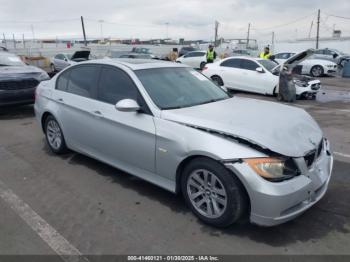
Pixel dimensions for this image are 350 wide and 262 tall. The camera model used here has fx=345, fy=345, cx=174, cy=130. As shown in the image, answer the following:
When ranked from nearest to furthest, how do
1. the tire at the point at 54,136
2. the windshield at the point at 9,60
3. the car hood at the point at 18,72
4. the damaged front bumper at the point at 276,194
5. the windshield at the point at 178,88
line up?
the damaged front bumper at the point at 276,194
the windshield at the point at 178,88
the tire at the point at 54,136
the car hood at the point at 18,72
the windshield at the point at 9,60

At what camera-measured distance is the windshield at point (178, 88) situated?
13.5 feet

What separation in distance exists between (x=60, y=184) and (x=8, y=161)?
1.50 metres

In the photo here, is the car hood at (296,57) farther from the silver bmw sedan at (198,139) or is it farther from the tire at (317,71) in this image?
the tire at (317,71)

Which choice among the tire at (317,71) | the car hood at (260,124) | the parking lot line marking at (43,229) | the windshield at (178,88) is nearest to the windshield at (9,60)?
the parking lot line marking at (43,229)

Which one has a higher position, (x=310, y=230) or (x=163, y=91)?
(x=163, y=91)

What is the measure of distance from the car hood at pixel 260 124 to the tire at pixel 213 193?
1.22ft

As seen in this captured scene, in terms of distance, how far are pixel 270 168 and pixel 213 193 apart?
63 cm

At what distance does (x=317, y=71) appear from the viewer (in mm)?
21328

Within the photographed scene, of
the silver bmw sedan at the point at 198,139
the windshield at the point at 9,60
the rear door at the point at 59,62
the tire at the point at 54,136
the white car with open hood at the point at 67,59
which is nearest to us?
the silver bmw sedan at the point at 198,139

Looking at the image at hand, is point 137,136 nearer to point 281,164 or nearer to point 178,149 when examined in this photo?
point 178,149

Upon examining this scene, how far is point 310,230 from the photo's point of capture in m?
3.41

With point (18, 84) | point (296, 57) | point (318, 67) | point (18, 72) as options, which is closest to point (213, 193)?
point (18, 84)

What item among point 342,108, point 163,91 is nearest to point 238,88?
point 342,108

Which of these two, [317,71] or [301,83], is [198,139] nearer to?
[301,83]
